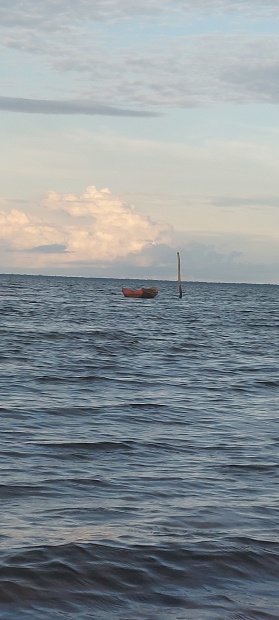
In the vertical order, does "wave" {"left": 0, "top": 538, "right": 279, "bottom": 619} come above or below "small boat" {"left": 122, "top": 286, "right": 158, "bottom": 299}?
below

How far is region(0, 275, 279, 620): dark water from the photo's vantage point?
744 centimetres

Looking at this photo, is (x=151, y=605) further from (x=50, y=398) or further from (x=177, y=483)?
(x=50, y=398)

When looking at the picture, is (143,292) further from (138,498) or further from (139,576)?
(139,576)

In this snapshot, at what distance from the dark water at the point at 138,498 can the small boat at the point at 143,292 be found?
84313 millimetres

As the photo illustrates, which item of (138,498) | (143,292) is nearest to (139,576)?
(138,498)

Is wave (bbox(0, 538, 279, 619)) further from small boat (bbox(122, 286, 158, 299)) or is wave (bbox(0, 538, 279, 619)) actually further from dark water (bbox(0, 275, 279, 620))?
small boat (bbox(122, 286, 158, 299))

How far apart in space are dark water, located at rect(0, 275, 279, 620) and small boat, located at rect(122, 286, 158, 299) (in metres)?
84.3

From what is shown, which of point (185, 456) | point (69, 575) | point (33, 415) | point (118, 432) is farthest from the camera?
point (33, 415)

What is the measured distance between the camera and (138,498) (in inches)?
414

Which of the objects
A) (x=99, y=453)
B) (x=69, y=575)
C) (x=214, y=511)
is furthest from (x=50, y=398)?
(x=69, y=575)

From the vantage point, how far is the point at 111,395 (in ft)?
67.5

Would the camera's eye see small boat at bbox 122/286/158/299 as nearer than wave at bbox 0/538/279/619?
No

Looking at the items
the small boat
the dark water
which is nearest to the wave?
the dark water

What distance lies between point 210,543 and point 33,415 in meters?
8.23
